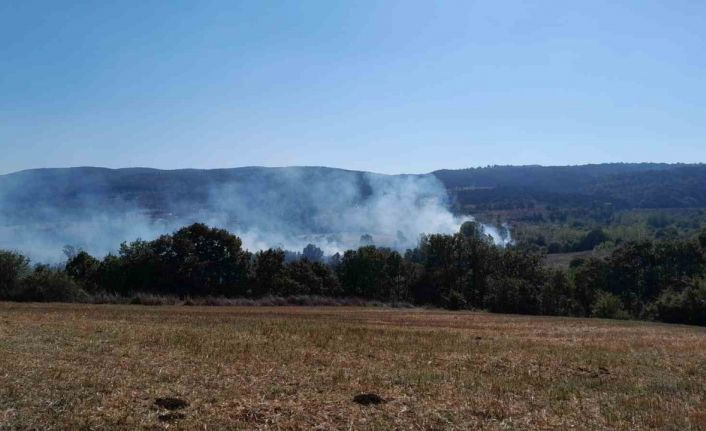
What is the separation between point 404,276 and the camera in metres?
99.3

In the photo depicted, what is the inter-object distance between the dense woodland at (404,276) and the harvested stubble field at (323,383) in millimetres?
44337

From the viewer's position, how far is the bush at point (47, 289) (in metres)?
58.0

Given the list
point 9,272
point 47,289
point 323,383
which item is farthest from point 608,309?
point 323,383

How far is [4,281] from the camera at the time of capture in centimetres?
5966

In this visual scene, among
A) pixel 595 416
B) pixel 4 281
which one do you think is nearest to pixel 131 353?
pixel 595 416

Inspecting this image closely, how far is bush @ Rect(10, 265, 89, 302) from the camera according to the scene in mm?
58000

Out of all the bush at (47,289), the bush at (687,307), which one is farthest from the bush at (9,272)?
the bush at (687,307)

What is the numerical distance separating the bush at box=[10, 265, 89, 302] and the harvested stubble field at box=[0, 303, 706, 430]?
36.7 metres

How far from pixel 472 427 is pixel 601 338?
74.8 feet

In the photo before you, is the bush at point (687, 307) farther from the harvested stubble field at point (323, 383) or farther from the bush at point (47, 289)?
the bush at point (47, 289)

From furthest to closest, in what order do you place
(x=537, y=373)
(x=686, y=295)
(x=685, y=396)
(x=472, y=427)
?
(x=686, y=295), (x=537, y=373), (x=685, y=396), (x=472, y=427)

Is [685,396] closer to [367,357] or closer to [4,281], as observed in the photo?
[367,357]

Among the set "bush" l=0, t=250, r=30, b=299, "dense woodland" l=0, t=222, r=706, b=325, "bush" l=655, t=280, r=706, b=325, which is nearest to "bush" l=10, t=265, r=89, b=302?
"dense woodland" l=0, t=222, r=706, b=325

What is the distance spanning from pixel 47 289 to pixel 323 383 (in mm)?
51355
